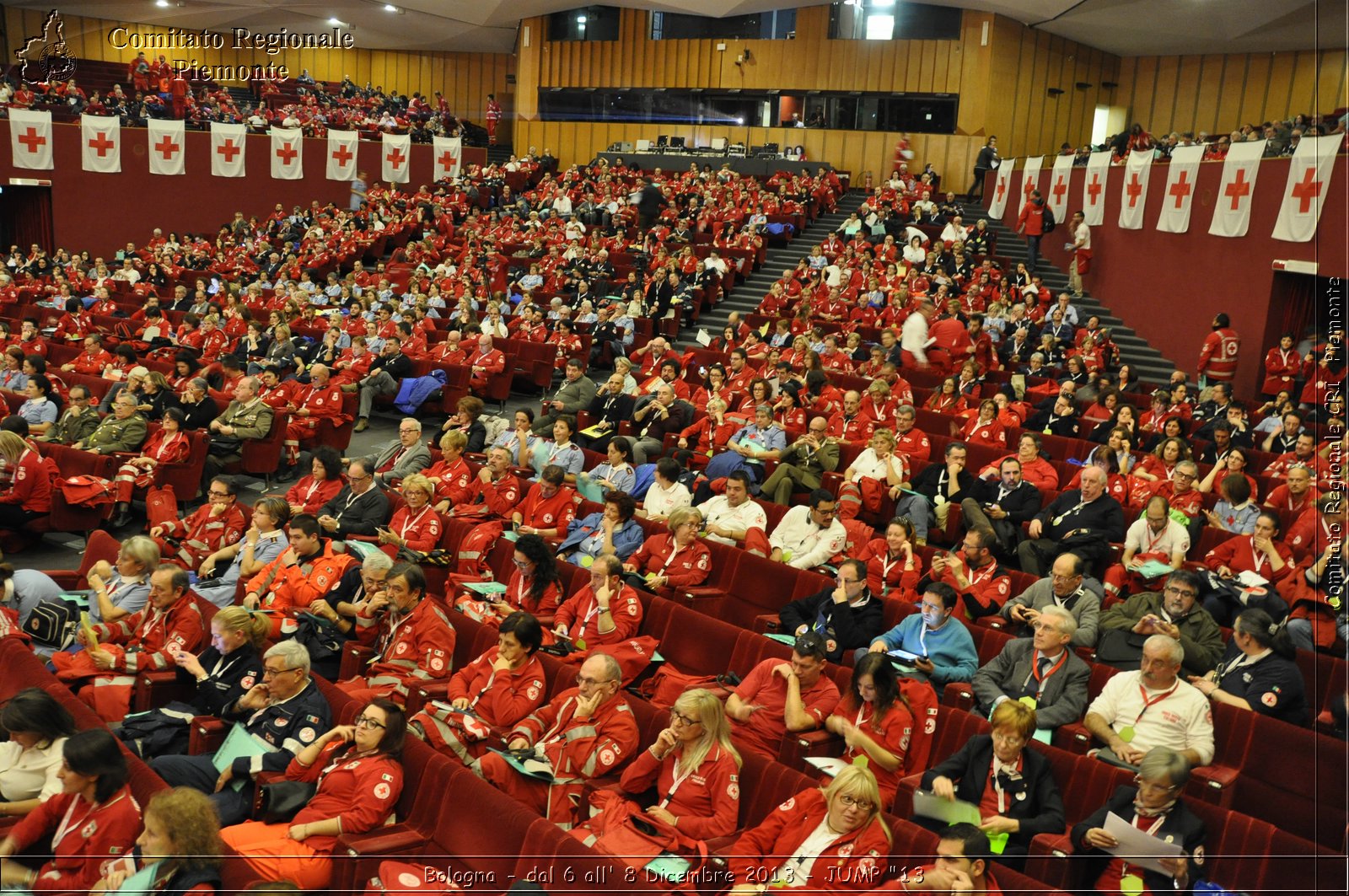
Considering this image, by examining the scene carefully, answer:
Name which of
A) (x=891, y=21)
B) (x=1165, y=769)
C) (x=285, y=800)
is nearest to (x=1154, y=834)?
(x=1165, y=769)

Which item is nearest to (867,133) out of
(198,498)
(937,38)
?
(937,38)

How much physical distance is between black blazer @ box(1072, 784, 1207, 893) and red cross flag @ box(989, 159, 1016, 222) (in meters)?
15.7

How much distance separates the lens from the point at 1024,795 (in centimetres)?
360

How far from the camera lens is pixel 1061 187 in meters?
15.3

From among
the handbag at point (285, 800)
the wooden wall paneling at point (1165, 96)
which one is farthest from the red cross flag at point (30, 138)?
the wooden wall paneling at point (1165, 96)

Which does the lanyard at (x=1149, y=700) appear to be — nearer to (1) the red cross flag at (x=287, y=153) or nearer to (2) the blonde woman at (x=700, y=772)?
(2) the blonde woman at (x=700, y=772)

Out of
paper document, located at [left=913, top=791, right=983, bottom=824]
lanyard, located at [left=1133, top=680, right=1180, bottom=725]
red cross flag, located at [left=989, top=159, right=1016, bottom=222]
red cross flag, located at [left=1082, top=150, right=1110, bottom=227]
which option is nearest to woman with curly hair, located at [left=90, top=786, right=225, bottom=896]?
paper document, located at [left=913, top=791, right=983, bottom=824]

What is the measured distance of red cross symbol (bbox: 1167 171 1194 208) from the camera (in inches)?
465

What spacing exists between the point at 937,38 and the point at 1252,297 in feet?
38.4

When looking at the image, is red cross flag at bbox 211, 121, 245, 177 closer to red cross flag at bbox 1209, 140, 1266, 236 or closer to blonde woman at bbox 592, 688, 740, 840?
red cross flag at bbox 1209, 140, 1266, 236

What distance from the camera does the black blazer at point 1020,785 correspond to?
139 inches

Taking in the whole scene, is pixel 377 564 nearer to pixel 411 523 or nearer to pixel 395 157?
pixel 411 523

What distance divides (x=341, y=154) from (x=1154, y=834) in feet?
69.5

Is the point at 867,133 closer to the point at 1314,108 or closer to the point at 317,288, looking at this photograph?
the point at 317,288
